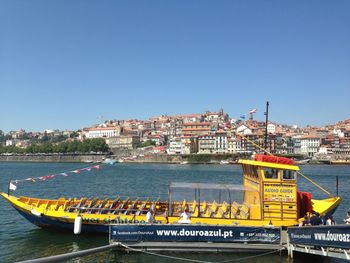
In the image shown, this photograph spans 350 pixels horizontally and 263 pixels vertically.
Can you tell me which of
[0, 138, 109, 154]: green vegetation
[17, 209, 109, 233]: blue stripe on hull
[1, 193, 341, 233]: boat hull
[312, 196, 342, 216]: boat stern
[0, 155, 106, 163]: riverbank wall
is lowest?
[0, 155, 106, 163]: riverbank wall

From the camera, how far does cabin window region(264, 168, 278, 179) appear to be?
1605cm

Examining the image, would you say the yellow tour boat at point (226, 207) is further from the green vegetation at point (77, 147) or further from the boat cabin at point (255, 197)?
the green vegetation at point (77, 147)

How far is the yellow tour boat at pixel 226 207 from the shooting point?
15.9 m

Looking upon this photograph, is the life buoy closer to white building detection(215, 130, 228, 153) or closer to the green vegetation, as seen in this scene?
white building detection(215, 130, 228, 153)

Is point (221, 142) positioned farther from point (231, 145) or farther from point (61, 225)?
point (61, 225)

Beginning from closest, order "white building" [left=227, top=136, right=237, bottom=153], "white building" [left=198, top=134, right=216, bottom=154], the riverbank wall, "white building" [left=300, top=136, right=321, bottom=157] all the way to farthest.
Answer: "white building" [left=227, top=136, right=237, bottom=153] → "white building" [left=198, top=134, right=216, bottom=154] → "white building" [left=300, top=136, right=321, bottom=157] → the riverbank wall

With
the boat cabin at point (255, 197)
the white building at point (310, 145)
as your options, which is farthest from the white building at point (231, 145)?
the boat cabin at point (255, 197)

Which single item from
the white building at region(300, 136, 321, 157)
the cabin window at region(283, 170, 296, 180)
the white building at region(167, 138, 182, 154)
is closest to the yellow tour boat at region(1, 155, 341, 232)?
the cabin window at region(283, 170, 296, 180)

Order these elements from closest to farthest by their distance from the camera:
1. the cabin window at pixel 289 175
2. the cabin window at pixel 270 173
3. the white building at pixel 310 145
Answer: the cabin window at pixel 289 175 → the cabin window at pixel 270 173 → the white building at pixel 310 145

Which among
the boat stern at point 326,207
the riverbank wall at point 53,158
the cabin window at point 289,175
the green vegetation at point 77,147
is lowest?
the riverbank wall at point 53,158

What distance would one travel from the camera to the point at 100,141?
181 meters

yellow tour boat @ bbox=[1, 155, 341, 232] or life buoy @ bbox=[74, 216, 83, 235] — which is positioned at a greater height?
yellow tour boat @ bbox=[1, 155, 341, 232]

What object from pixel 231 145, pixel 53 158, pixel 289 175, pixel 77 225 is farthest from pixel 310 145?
pixel 77 225

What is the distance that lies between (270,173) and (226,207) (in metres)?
2.39
